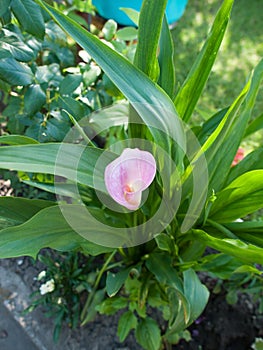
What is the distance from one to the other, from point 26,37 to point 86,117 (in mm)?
291

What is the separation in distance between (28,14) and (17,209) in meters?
0.38

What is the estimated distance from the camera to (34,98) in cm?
101

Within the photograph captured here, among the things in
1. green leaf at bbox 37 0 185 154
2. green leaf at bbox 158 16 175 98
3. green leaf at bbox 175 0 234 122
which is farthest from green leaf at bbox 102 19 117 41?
green leaf at bbox 37 0 185 154

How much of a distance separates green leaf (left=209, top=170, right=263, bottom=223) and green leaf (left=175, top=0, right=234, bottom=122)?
0.20 m

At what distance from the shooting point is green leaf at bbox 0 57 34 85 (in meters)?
0.94

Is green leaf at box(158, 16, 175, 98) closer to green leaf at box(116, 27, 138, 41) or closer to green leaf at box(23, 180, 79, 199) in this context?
green leaf at box(116, 27, 138, 41)

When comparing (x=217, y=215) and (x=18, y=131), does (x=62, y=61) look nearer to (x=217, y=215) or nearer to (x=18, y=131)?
(x=18, y=131)

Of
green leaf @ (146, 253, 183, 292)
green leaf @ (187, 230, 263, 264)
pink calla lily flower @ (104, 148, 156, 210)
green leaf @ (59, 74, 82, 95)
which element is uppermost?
green leaf @ (59, 74, 82, 95)

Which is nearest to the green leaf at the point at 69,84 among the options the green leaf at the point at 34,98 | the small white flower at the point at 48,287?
the green leaf at the point at 34,98

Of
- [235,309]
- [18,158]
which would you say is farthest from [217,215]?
[235,309]

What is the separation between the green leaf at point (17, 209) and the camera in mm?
896

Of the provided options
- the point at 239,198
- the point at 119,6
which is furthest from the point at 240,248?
the point at 119,6

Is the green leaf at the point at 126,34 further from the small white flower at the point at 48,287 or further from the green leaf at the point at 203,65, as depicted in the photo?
the small white flower at the point at 48,287

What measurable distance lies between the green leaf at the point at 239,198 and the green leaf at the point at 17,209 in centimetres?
35
